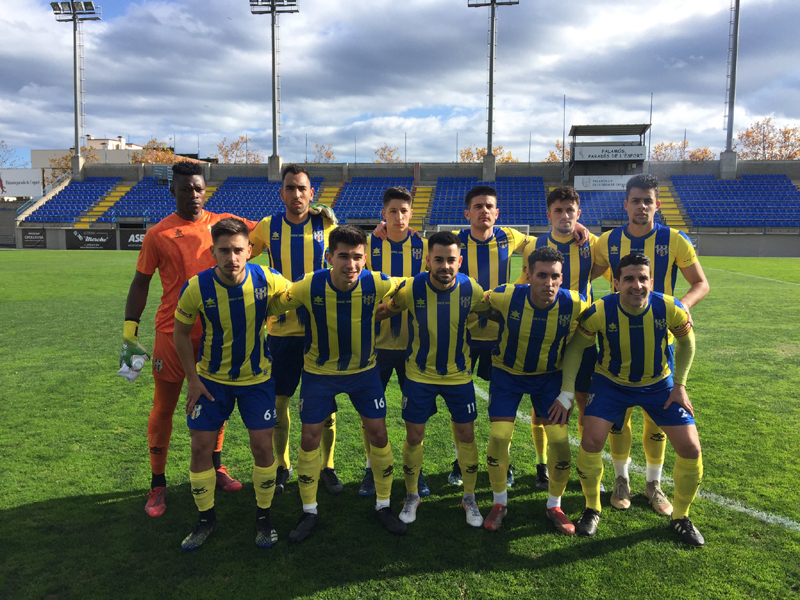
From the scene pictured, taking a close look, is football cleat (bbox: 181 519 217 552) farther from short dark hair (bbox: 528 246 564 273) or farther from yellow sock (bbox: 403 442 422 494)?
short dark hair (bbox: 528 246 564 273)

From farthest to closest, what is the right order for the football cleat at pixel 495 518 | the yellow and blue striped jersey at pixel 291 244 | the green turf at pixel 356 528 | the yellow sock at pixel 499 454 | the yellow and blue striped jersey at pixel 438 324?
the yellow and blue striped jersey at pixel 291 244 → the yellow and blue striped jersey at pixel 438 324 → the yellow sock at pixel 499 454 → the football cleat at pixel 495 518 → the green turf at pixel 356 528

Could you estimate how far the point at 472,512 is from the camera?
10.7 ft

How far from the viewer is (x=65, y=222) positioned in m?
31.7

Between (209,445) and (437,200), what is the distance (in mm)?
30994

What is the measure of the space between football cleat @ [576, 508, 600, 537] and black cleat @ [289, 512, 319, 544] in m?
1.69

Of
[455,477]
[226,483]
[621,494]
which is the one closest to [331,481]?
[226,483]

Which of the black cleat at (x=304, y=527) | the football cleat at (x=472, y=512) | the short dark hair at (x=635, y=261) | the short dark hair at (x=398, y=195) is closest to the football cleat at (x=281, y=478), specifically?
the black cleat at (x=304, y=527)

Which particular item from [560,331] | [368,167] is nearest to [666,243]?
[560,331]

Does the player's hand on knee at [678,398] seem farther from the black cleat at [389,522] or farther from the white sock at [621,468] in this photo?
the black cleat at [389,522]

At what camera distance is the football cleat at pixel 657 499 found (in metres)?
3.36

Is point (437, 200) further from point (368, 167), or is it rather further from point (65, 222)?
point (65, 222)

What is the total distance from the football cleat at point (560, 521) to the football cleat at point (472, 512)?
47 cm

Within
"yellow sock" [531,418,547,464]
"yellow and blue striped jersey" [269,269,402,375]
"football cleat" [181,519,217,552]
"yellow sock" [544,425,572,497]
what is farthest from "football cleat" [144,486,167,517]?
"yellow sock" [531,418,547,464]

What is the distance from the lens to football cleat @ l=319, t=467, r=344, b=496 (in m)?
3.66
